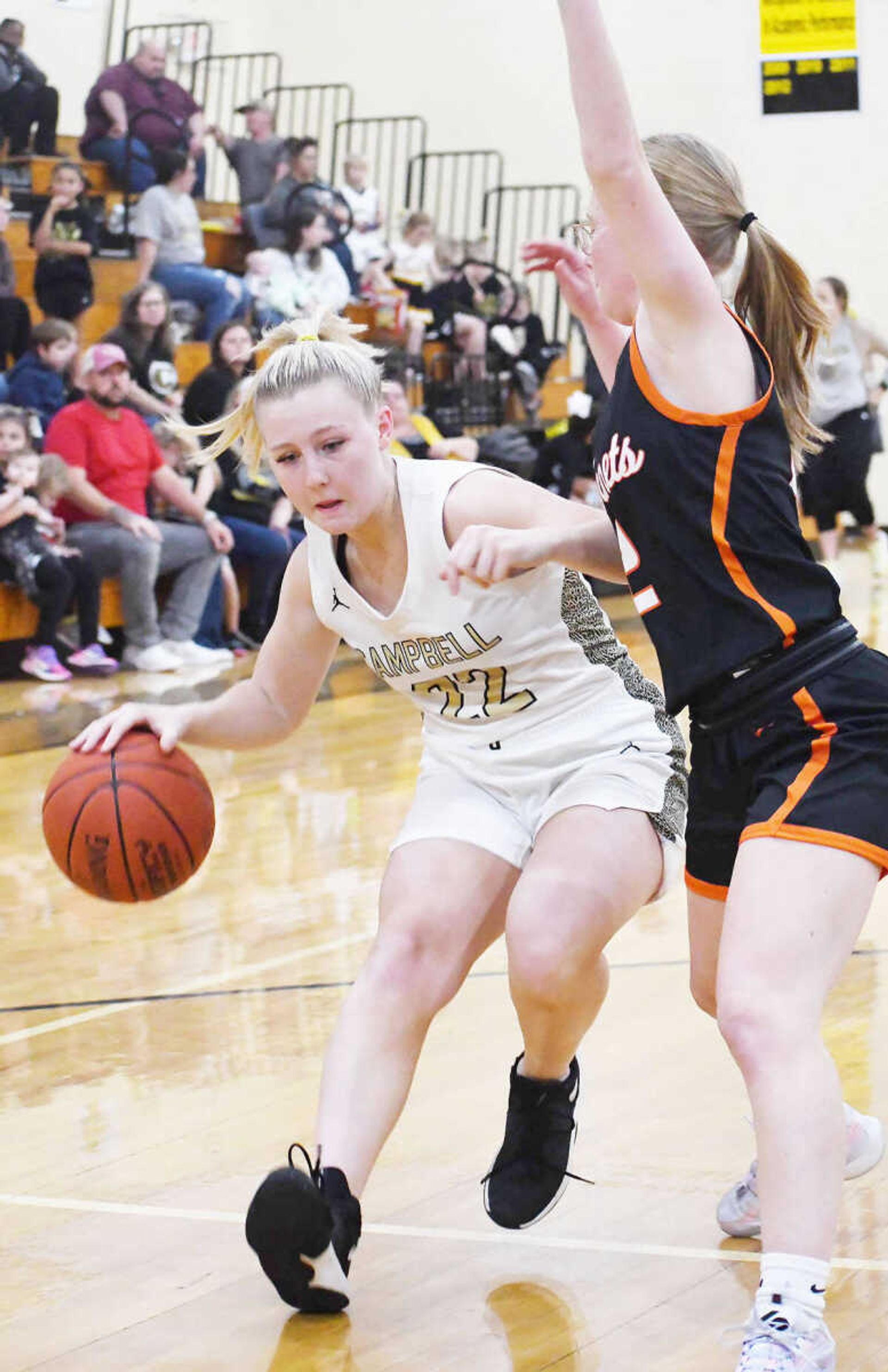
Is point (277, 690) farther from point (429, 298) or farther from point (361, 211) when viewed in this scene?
point (361, 211)

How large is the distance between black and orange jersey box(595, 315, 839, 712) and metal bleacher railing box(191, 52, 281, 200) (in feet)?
45.7

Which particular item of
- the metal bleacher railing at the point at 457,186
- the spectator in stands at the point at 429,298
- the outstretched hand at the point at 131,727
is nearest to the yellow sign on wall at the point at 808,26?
the spectator in stands at the point at 429,298

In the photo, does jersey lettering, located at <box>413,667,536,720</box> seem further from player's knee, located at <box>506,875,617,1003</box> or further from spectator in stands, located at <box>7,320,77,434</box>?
spectator in stands, located at <box>7,320,77,434</box>

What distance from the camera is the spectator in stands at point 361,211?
13.8 metres

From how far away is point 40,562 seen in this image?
8.69 m

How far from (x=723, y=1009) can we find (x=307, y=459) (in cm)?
104

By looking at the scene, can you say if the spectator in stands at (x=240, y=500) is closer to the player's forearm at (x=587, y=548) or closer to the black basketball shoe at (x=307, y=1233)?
the player's forearm at (x=587, y=548)

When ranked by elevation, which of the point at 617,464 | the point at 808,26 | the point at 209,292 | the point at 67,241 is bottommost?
the point at 617,464

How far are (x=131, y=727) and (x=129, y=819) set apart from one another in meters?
0.14

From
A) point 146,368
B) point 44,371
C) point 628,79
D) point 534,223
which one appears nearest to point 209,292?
point 146,368

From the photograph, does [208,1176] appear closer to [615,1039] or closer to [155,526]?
[615,1039]

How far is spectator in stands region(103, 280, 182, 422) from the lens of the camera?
9781mm

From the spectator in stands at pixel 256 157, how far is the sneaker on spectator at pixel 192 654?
5283mm

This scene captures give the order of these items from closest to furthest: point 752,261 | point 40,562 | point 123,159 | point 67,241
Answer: point 752,261
point 40,562
point 67,241
point 123,159
